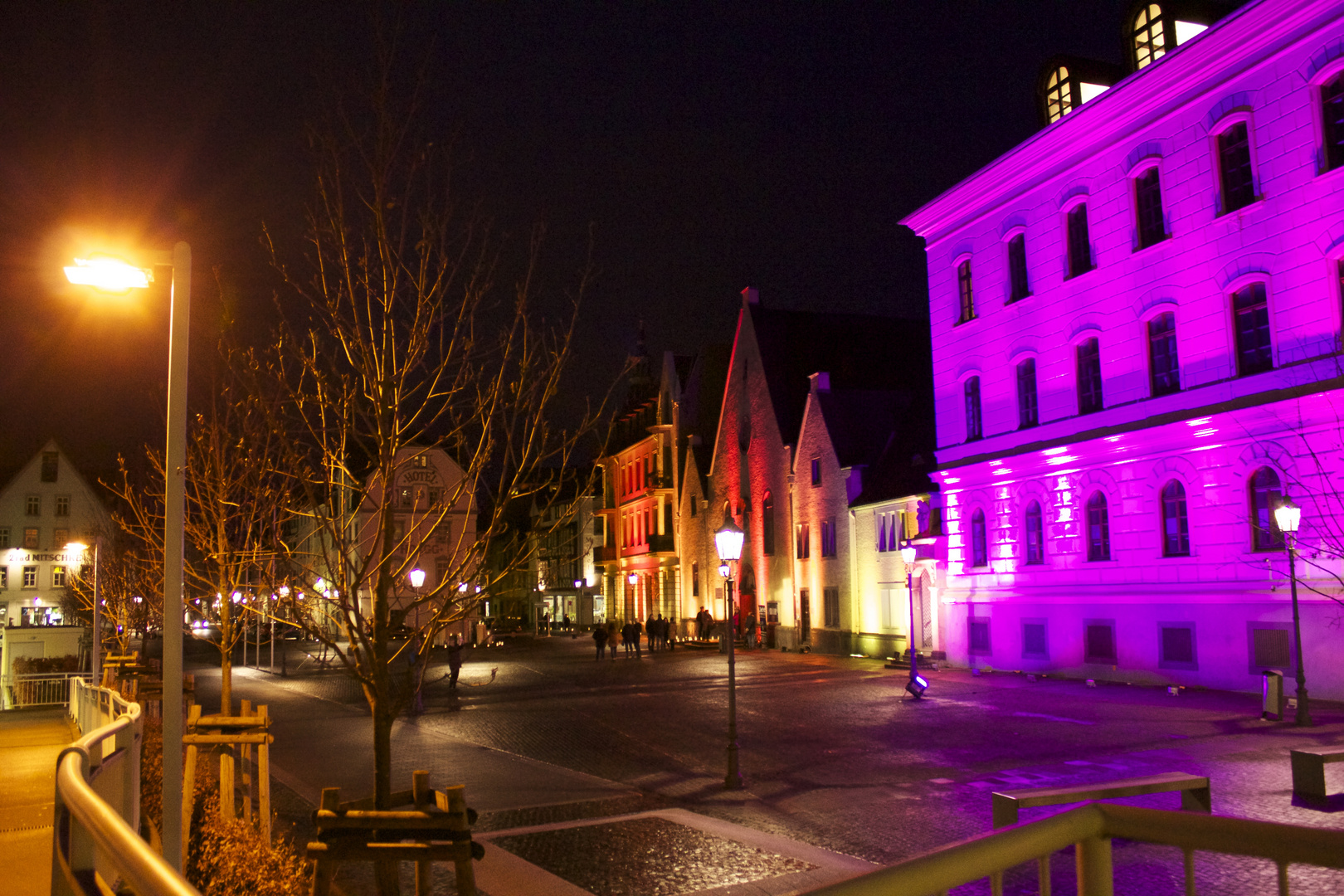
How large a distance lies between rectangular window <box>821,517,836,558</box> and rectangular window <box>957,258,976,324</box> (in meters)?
12.5

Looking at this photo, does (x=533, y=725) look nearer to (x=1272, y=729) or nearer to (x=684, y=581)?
(x=1272, y=729)

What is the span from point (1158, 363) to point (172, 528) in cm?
2593

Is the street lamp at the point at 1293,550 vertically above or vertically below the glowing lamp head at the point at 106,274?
below

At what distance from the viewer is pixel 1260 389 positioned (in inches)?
942

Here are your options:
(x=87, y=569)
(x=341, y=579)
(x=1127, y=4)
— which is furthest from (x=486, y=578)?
(x=87, y=569)

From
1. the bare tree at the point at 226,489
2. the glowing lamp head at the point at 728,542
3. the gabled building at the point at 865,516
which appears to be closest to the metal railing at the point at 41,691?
the bare tree at the point at 226,489

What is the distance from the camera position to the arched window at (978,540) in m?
34.1

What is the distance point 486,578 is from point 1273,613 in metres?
21.1

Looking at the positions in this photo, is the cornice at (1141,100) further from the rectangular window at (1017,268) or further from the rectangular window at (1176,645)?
the rectangular window at (1176,645)

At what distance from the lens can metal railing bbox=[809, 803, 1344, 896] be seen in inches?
114

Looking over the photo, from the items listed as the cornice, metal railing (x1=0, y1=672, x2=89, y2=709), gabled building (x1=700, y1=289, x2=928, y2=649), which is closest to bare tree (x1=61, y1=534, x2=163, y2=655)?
metal railing (x1=0, y1=672, x2=89, y2=709)

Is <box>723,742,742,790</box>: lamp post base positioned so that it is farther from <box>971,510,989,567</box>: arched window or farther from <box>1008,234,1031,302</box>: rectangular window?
<box>1008,234,1031,302</box>: rectangular window

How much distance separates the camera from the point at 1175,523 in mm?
26609

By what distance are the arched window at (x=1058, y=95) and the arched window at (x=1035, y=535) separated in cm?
1163
